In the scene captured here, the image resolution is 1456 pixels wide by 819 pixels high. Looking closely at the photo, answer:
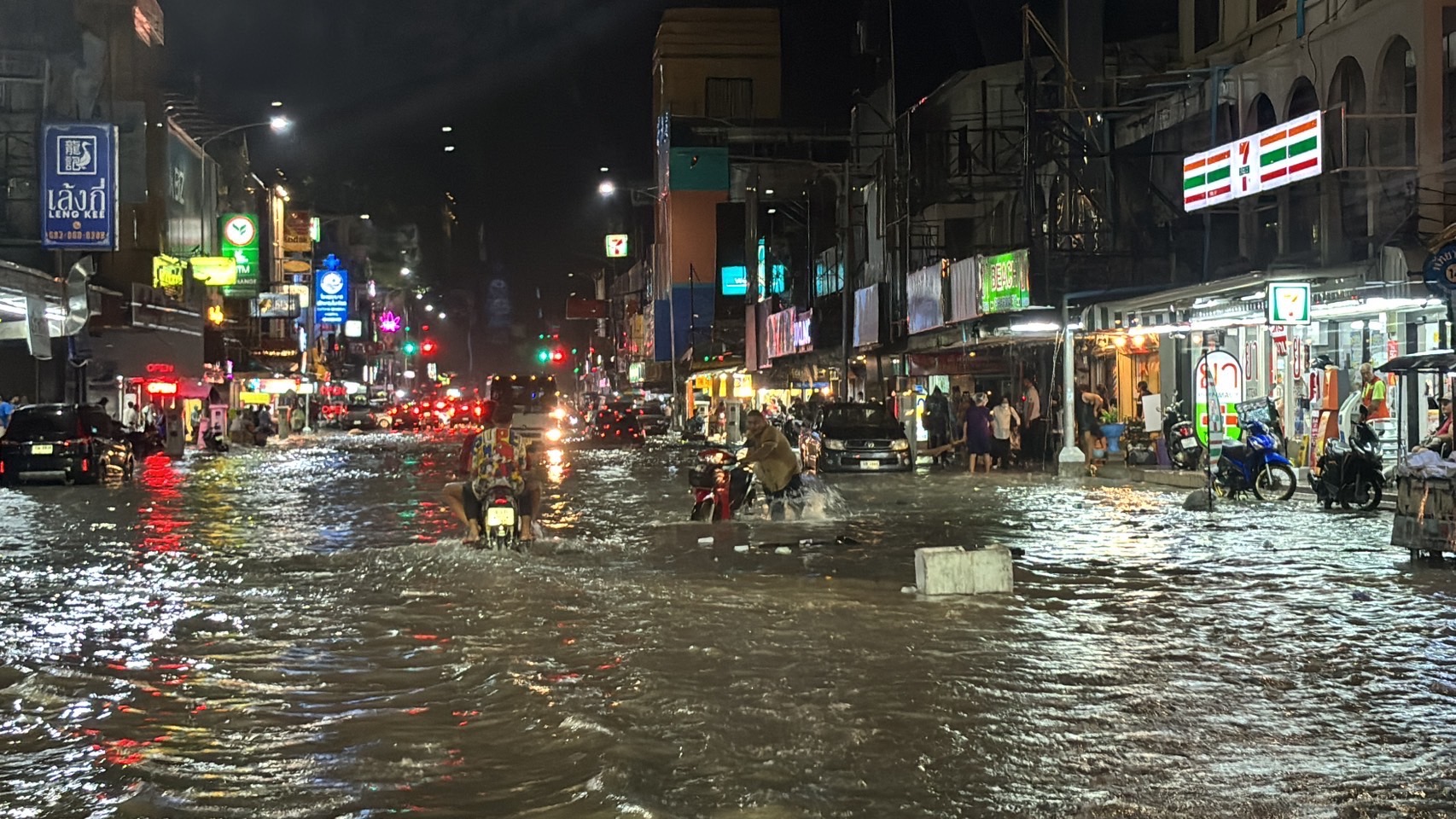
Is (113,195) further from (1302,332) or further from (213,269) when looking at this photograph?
(1302,332)

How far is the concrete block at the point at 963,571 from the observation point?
1341 cm

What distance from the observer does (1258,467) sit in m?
24.8

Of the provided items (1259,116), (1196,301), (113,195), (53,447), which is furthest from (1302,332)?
(113,195)

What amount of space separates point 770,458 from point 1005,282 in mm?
16771

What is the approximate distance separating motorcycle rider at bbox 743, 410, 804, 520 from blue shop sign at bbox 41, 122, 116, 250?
28.6m

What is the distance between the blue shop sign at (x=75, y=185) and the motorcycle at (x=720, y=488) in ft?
91.4

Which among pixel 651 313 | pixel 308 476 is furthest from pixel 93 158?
pixel 651 313

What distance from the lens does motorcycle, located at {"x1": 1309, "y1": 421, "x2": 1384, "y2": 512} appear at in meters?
22.0

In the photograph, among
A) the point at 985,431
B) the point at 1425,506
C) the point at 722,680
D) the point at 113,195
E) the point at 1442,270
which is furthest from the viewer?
the point at 113,195

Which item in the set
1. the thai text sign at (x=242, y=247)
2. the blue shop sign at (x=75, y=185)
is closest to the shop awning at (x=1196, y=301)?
the blue shop sign at (x=75, y=185)

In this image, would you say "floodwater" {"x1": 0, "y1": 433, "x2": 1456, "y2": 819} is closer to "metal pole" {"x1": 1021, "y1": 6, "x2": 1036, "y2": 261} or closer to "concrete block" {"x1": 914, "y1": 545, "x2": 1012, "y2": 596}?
"concrete block" {"x1": 914, "y1": 545, "x2": 1012, "y2": 596}

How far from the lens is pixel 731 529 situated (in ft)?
65.9

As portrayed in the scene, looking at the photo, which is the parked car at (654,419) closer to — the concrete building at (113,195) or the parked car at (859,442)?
the concrete building at (113,195)

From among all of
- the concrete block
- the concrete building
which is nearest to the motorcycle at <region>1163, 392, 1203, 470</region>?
the concrete block
